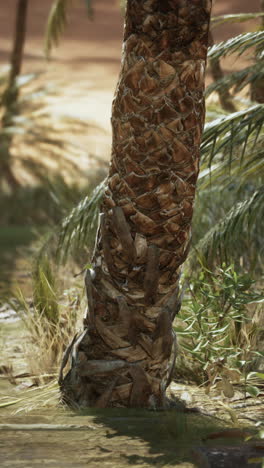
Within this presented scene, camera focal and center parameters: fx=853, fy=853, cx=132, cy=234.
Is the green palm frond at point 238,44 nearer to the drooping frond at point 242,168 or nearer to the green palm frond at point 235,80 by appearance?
the green palm frond at point 235,80

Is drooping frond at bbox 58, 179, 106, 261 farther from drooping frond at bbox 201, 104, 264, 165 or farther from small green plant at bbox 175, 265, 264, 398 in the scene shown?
small green plant at bbox 175, 265, 264, 398

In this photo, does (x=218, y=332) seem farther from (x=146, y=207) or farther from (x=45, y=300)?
(x=45, y=300)

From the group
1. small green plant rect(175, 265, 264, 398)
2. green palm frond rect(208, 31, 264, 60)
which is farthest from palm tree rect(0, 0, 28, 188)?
small green plant rect(175, 265, 264, 398)

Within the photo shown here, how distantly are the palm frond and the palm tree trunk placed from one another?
13732 mm

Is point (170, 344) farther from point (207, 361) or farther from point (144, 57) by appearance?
point (144, 57)

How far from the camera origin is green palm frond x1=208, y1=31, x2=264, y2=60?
22.8ft

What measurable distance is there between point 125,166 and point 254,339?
1796 millimetres

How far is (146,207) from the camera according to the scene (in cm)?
470

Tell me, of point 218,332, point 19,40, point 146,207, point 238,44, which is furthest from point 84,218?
point 19,40

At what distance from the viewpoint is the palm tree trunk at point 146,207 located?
4613 mm

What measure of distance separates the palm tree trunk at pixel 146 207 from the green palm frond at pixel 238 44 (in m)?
2.36

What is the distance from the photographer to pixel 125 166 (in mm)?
4727

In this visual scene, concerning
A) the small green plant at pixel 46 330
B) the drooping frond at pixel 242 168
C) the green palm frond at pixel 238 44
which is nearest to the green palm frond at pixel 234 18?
the green palm frond at pixel 238 44

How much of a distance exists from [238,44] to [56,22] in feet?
42.2
